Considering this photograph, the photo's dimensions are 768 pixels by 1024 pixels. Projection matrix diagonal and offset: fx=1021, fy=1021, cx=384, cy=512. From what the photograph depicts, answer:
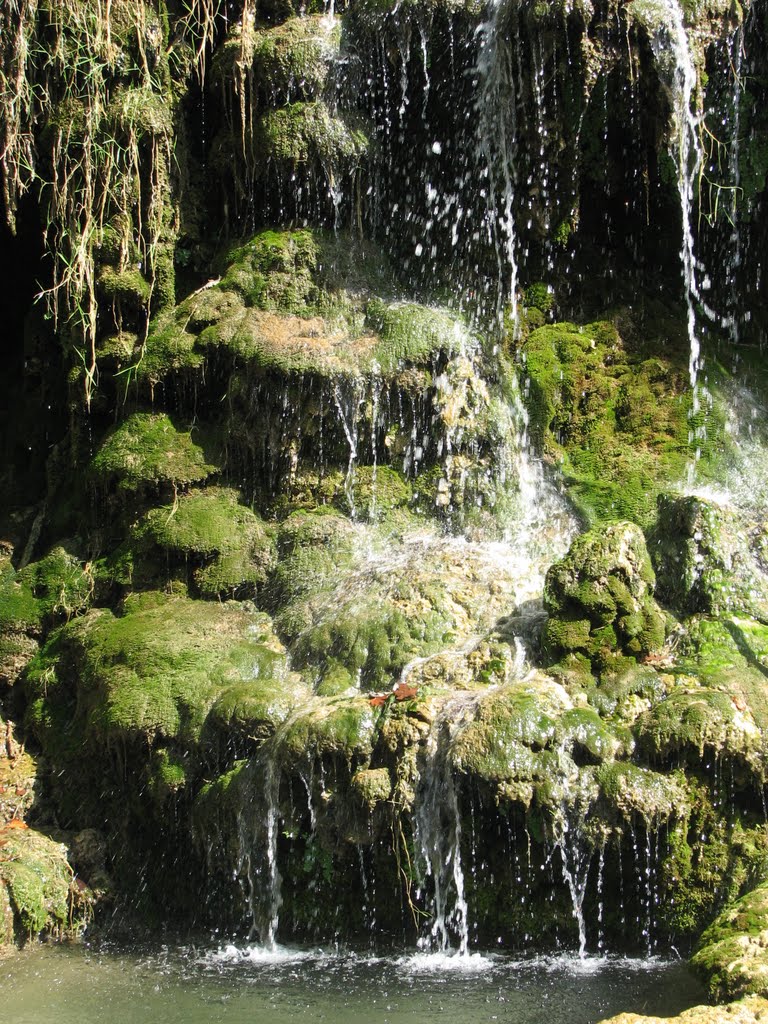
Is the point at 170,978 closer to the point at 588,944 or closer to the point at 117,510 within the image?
the point at 588,944

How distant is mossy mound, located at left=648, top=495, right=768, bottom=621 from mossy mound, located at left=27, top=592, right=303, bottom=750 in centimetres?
266

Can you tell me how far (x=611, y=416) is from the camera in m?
9.07

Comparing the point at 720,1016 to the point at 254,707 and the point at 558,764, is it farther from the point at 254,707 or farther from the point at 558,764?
the point at 254,707

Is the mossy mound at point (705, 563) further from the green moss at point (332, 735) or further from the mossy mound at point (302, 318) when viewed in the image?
the mossy mound at point (302, 318)

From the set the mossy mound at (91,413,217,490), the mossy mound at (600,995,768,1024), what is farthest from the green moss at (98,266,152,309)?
the mossy mound at (600,995,768,1024)

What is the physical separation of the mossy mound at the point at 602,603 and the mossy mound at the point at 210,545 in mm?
2546

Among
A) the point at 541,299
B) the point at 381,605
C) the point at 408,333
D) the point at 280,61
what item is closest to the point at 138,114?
the point at 280,61

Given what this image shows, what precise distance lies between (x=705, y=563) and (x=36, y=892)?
4699mm

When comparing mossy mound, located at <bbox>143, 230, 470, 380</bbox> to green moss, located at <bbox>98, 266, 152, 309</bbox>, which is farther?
green moss, located at <bbox>98, 266, 152, 309</bbox>

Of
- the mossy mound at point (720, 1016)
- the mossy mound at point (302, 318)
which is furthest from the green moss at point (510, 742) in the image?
the mossy mound at point (302, 318)

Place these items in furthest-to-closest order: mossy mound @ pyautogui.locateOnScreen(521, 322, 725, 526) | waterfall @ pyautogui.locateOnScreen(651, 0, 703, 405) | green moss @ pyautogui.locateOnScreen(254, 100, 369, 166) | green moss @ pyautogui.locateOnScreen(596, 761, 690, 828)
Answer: green moss @ pyautogui.locateOnScreen(254, 100, 369, 166) → waterfall @ pyautogui.locateOnScreen(651, 0, 703, 405) → mossy mound @ pyautogui.locateOnScreen(521, 322, 725, 526) → green moss @ pyautogui.locateOnScreen(596, 761, 690, 828)

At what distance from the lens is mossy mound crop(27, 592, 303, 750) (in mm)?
6598

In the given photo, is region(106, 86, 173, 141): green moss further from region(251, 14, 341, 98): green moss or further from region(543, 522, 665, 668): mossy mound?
region(543, 522, 665, 668): mossy mound

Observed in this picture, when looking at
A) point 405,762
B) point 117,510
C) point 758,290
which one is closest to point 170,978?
point 405,762
